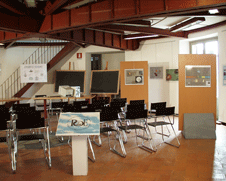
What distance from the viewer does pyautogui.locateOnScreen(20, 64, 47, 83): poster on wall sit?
412 inches

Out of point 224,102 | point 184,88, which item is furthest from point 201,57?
point 224,102

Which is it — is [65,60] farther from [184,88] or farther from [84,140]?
[84,140]

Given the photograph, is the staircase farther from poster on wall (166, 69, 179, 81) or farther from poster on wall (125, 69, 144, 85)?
poster on wall (166, 69, 179, 81)

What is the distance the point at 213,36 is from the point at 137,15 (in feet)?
16.3

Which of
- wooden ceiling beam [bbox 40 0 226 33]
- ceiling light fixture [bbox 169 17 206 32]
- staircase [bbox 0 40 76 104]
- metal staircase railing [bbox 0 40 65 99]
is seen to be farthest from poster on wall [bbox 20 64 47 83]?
ceiling light fixture [bbox 169 17 206 32]

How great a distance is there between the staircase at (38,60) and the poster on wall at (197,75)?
19.7 ft

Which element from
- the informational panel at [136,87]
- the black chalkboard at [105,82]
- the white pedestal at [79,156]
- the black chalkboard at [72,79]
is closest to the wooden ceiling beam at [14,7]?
the white pedestal at [79,156]

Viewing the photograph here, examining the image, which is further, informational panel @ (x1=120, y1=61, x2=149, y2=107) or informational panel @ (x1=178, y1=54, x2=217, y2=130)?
informational panel @ (x1=120, y1=61, x2=149, y2=107)

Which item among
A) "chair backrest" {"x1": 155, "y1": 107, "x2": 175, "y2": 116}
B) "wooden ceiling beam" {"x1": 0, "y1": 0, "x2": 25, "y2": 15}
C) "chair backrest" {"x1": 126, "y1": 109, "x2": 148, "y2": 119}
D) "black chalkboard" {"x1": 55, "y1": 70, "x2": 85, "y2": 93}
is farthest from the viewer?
"black chalkboard" {"x1": 55, "y1": 70, "x2": 85, "y2": 93}

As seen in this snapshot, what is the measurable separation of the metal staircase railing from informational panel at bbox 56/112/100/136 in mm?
8261

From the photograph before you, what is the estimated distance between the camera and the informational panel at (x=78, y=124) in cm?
364

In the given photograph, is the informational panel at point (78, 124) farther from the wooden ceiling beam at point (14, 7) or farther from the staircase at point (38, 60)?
the staircase at point (38, 60)

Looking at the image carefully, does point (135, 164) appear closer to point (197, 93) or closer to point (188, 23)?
point (197, 93)

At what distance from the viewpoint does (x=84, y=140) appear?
379cm
